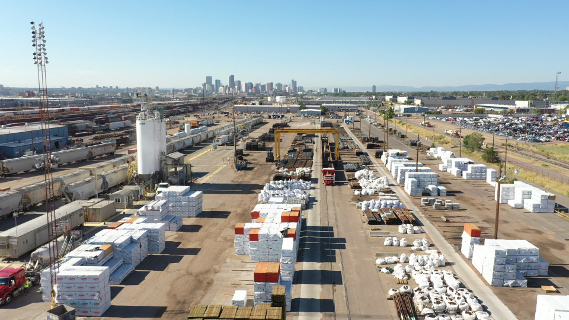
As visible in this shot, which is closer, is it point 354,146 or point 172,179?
point 172,179

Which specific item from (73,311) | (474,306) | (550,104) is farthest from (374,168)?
(550,104)

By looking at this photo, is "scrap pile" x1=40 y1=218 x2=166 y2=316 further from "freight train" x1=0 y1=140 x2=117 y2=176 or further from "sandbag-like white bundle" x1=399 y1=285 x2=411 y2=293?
"freight train" x1=0 y1=140 x2=117 y2=176

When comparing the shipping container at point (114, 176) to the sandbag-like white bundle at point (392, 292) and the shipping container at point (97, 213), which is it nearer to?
the shipping container at point (97, 213)

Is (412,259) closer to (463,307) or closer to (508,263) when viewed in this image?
(508,263)

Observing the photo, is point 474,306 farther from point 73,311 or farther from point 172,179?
point 172,179

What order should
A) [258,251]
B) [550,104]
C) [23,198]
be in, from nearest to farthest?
[258,251]
[23,198]
[550,104]

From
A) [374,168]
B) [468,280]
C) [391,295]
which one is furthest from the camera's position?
[374,168]

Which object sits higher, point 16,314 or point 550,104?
point 550,104
